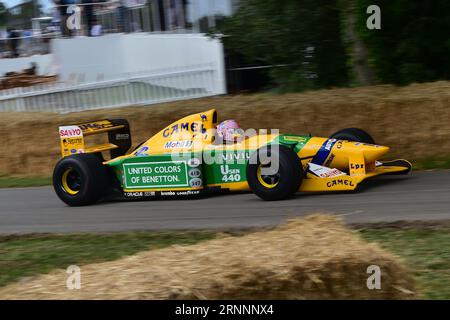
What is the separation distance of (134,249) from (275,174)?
2322 mm

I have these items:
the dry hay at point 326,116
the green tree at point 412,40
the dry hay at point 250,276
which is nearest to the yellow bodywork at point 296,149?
the dry hay at point 326,116

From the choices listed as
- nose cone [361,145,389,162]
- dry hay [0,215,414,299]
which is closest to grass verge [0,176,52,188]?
nose cone [361,145,389,162]

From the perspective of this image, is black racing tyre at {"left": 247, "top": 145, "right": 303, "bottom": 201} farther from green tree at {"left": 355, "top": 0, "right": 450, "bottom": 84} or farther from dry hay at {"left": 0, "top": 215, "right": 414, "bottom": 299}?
green tree at {"left": 355, "top": 0, "right": 450, "bottom": 84}

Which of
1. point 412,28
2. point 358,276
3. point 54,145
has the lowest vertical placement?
point 54,145

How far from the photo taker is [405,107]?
10.7 m

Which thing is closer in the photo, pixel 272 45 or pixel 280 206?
pixel 280 206

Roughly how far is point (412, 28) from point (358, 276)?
9.02 m

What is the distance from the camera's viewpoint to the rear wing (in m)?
10.3

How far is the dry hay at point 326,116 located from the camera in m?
10.6

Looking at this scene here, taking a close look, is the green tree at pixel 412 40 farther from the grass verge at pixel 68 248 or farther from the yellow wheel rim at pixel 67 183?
the grass verge at pixel 68 248

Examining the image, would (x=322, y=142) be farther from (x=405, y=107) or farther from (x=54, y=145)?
(x=54, y=145)

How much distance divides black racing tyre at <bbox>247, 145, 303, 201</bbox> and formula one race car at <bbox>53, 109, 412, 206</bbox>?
11mm
